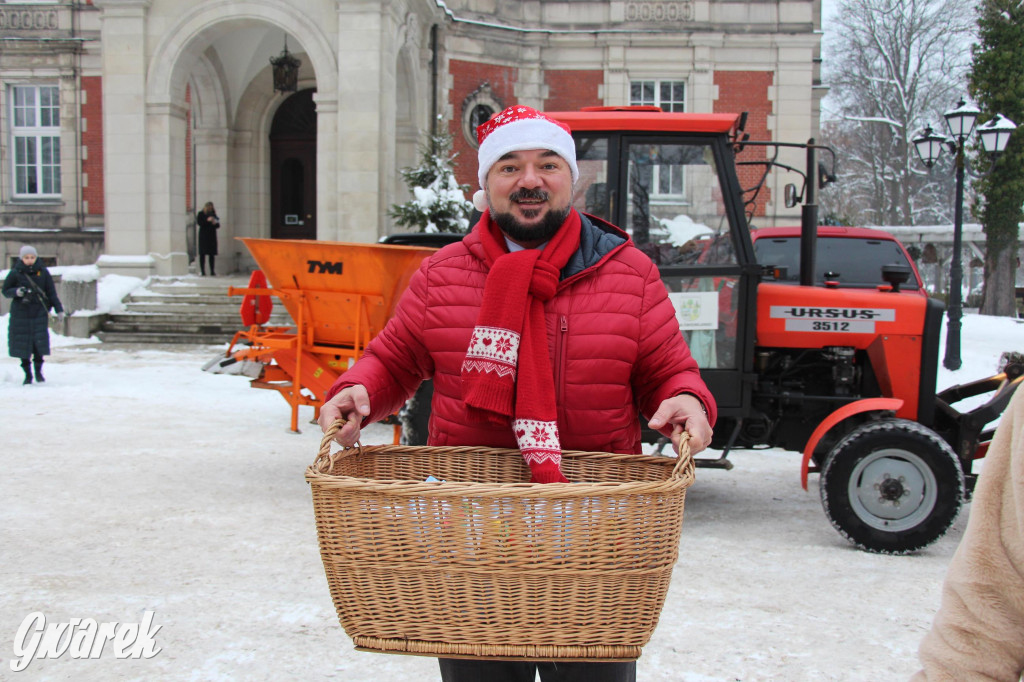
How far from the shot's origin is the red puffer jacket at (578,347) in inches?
86.2

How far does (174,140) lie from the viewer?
56.2 feet

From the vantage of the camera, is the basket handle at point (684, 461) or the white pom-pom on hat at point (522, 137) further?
the white pom-pom on hat at point (522, 137)

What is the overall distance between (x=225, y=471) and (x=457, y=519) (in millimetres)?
5321

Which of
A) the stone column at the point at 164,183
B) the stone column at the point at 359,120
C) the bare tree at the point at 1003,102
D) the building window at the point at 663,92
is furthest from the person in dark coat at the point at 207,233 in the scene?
the bare tree at the point at 1003,102

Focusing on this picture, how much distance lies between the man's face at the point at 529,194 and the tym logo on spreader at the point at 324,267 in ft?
17.1

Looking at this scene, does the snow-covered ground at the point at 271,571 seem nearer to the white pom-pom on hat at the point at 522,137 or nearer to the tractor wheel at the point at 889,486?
the tractor wheel at the point at 889,486

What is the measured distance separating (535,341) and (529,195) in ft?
1.16

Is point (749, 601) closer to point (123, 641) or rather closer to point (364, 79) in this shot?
point (123, 641)

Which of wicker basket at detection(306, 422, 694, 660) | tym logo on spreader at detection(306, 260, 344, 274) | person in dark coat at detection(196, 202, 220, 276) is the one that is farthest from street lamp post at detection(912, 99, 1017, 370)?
person in dark coat at detection(196, 202, 220, 276)

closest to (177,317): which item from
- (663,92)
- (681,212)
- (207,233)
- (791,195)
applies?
(207,233)

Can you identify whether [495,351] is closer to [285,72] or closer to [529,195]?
[529,195]

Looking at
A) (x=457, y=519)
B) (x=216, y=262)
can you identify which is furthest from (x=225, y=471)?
(x=216, y=262)

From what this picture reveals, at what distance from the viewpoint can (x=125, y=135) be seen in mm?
16875

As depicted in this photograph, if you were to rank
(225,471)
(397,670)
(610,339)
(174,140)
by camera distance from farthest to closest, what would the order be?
1. (174,140)
2. (225,471)
3. (397,670)
4. (610,339)
